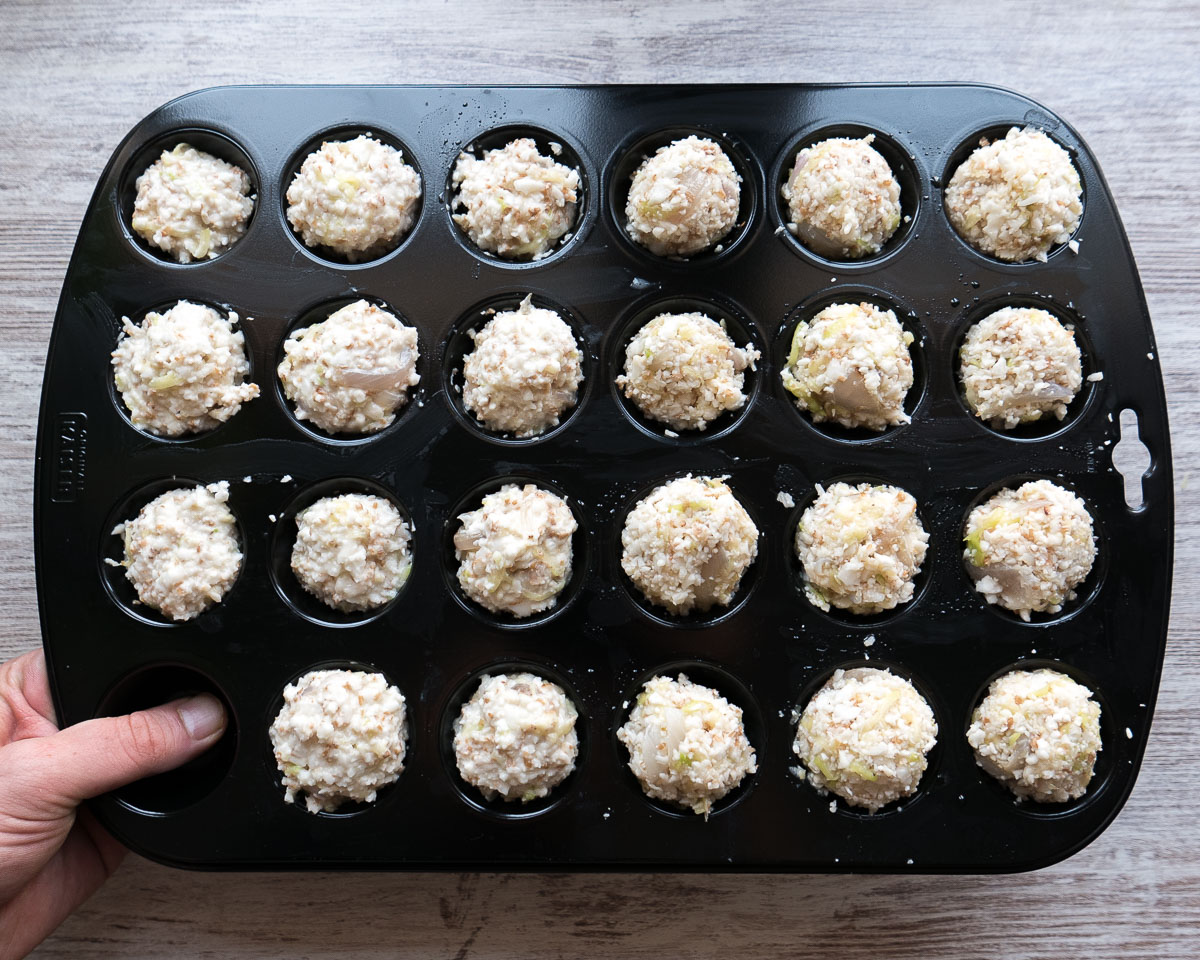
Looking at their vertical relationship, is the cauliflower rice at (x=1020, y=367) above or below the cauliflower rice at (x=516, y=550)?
above

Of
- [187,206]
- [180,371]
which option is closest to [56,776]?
[180,371]

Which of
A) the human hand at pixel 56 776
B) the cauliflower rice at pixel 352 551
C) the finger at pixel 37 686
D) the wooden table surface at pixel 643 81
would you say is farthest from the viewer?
the wooden table surface at pixel 643 81

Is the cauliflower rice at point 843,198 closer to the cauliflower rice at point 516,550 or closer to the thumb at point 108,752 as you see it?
the cauliflower rice at point 516,550

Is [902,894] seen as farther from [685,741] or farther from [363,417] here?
[363,417]

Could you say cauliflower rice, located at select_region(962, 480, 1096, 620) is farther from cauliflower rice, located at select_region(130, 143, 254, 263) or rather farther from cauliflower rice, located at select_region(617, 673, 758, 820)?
cauliflower rice, located at select_region(130, 143, 254, 263)

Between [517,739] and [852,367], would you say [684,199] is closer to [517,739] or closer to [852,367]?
[852,367]

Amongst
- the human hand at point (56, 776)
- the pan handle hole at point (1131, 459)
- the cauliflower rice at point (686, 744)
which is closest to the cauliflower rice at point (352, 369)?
the human hand at point (56, 776)

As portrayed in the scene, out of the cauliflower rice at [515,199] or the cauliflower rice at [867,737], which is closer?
the cauliflower rice at [867,737]
